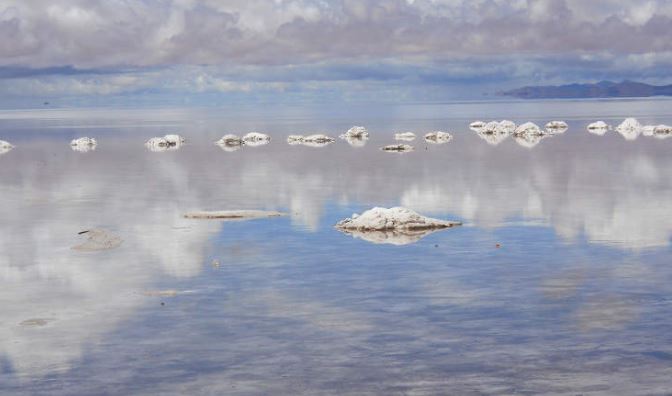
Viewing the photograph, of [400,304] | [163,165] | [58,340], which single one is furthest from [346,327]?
[163,165]

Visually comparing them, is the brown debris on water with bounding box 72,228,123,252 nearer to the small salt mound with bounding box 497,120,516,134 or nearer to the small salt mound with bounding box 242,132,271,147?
the small salt mound with bounding box 242,132,271,147

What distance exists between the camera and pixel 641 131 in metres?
113

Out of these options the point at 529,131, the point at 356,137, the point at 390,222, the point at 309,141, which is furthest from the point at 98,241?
the point at 529,131

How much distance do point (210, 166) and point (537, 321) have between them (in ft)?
163

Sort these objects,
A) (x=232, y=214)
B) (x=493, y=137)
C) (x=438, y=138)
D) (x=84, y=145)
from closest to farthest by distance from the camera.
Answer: (x=232, y=214) → (x=84, y=145) → (x=438, y=138) → (x=493, y=137)

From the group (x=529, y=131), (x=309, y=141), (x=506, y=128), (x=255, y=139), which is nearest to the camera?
(x=309, y=141)

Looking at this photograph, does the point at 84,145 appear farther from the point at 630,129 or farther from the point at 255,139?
the point at 630,129

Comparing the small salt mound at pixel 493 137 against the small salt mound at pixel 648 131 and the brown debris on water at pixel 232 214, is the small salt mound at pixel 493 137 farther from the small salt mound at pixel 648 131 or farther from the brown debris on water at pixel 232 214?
the brown debris on water at pixel 232 214

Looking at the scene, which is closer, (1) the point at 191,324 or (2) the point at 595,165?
(1) the point at 191,324

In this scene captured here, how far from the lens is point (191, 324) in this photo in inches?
761

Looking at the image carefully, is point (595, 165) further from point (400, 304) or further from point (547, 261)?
point (400, 304)

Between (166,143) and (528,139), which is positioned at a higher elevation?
(166,143)

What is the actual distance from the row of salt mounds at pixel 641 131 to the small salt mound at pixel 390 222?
68062 millimetres

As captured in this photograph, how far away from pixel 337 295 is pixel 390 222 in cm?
1068
